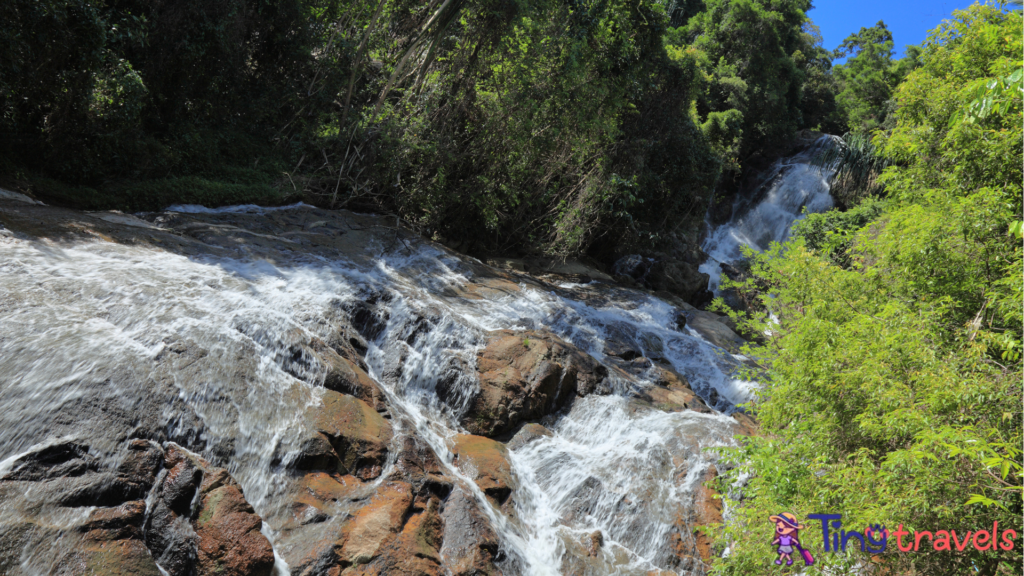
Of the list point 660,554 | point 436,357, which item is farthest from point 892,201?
point 436,357

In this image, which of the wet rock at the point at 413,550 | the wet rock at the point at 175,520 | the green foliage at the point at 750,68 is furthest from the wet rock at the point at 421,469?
the green foliage at the point at 750,68

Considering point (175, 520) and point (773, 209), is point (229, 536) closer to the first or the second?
point (175, 520)

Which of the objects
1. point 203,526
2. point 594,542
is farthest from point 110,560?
point 594,542

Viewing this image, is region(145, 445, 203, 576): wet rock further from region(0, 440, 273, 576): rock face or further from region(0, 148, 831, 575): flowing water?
region(0, 148, 831, 575): flowing water

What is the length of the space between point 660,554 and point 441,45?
565 inches

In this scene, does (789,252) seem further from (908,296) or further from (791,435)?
(791,435)

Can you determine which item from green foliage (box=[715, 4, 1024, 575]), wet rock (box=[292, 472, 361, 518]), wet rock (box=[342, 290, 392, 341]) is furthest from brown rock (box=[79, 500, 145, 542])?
green foliage (box=[715, 4, 1024, 575])

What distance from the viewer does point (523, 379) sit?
8.62 m

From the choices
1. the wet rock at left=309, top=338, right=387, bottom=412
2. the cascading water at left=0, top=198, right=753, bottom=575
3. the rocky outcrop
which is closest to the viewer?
the cascading water at left=0, top=198, right=753, bottom=575

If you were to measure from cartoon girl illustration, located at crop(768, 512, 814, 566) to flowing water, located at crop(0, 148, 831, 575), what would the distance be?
178cm

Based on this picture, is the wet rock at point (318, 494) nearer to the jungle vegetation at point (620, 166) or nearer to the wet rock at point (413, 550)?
the wet rock at point (413, 550)

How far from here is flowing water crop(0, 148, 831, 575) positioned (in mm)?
5555

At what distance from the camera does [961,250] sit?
18.4ft

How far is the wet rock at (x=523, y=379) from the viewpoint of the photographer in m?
8.16
